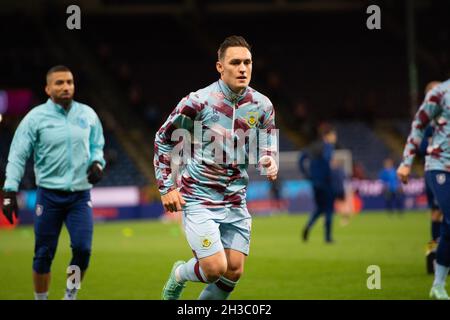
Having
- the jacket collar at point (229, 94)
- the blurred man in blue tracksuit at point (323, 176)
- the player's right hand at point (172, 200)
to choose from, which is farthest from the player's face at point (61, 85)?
the blurred man in blue tracksuit at point (323, 176)

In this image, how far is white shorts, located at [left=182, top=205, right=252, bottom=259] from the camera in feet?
26.0

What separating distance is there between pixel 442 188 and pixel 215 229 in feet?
9.77

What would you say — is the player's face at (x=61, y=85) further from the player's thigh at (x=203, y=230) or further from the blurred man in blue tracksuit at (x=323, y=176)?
the blurred man in blue tracksuit at (x=323, y=176)

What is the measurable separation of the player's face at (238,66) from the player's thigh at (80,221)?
2.62m

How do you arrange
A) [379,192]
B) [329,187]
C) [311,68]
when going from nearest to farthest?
[329,187], [379,192], [311,68]

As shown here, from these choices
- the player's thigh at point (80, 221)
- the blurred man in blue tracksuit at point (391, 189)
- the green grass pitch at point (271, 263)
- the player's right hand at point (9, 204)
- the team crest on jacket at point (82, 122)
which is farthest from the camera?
the blurred man in blue tracksuit at point (391, 189)

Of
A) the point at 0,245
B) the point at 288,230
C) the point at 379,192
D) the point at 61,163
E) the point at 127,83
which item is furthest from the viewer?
the point at 127,83

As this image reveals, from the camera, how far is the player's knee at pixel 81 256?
31.9 feet

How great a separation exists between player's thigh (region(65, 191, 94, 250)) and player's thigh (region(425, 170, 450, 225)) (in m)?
3.67

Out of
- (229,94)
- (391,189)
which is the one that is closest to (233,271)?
(229,94)
